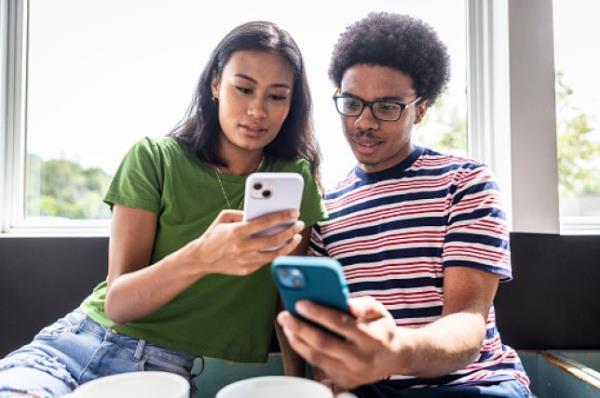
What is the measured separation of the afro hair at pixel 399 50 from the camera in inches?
46.1

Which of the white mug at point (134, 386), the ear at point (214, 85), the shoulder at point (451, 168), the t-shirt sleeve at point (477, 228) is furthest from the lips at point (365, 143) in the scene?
the white mug at point (134, 386)

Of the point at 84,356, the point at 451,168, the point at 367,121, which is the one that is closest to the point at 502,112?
the point at 451,168

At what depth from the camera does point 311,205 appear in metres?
1.16

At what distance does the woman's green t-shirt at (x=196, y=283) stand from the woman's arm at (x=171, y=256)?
0.05 meters

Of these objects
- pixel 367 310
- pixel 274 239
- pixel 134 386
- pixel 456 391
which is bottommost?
pixel 456 391

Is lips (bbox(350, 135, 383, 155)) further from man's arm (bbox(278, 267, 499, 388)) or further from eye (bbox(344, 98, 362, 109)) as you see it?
man's arm (bbox(278, 267, 499, 388))

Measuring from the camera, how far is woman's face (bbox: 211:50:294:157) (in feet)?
3.65

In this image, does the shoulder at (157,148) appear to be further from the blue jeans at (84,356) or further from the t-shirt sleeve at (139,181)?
the blue jeans at (84,356)

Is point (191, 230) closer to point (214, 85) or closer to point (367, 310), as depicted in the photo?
point (214, 85)

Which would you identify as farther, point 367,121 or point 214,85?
point 214,85

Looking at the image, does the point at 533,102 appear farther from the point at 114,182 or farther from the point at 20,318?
the point at 20,318

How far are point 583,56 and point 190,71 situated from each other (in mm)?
1373

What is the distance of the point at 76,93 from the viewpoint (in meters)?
1.62

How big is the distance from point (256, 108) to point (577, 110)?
45.9 inches
